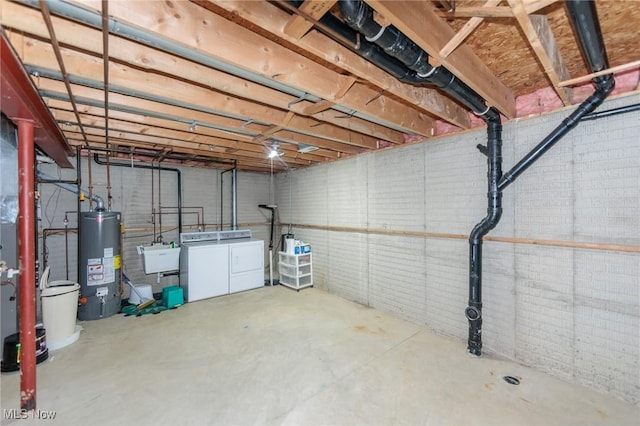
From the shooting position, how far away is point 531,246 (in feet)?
8.68

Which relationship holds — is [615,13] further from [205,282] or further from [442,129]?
[205,282]

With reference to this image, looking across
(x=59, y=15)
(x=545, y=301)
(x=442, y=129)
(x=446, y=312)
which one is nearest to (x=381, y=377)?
(x=446, y=312)

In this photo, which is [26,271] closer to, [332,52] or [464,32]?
[332,52]

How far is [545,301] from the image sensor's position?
2562mm

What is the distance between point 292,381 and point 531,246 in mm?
2574

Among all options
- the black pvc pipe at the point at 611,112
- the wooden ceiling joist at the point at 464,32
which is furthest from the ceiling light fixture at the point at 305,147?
the black pvc pipe at the point at 611,112

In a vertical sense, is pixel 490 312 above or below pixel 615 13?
below

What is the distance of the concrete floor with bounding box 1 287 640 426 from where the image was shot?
6.59 feet

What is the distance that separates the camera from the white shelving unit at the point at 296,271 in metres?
5.16

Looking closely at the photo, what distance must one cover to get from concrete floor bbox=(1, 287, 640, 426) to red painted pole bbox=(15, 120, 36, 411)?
215 millimetres

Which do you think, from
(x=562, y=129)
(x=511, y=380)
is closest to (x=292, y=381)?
(x=511, y=380)

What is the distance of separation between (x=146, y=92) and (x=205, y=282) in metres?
3.35

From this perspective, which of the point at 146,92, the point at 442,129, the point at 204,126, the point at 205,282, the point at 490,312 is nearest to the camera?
the point at 146,92

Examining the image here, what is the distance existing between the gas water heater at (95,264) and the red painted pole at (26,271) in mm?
2007
